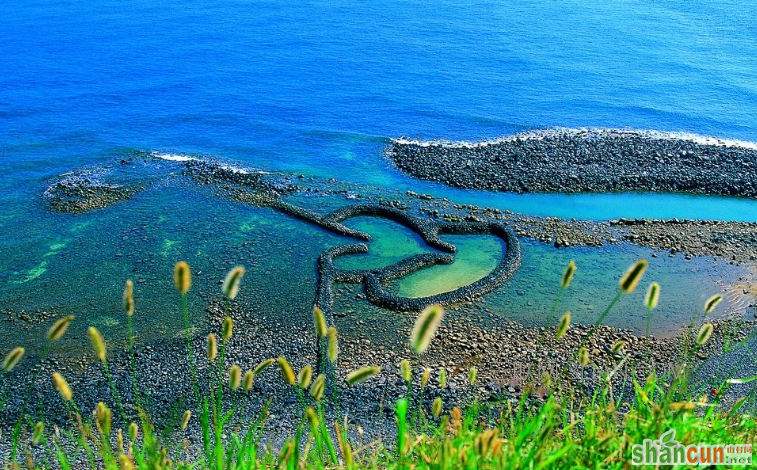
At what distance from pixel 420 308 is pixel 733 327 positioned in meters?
14.1

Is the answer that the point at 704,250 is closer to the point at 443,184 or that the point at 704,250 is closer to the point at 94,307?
the point at 443,184

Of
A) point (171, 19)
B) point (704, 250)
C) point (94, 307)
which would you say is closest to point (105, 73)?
point (171, 19)

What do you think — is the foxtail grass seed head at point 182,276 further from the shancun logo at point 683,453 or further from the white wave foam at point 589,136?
the white wave foam at point 589,136

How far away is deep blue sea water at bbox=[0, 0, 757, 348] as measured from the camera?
138 feet

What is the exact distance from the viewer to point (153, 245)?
3738cm

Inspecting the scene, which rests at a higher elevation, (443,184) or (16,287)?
(443,184)

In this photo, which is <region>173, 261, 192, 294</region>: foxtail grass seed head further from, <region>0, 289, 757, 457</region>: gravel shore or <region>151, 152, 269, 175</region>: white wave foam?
<region>151, 152, 269, 175</region>: white wave foam

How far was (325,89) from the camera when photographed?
6562 centimetres

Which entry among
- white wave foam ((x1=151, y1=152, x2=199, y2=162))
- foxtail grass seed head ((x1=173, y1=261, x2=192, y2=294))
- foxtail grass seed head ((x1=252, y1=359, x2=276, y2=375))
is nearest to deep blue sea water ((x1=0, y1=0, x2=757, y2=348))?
white wave foam ((x1=151, y1=152, x2=199, y2=162))

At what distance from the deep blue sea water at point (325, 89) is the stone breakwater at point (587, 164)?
1.28 metres

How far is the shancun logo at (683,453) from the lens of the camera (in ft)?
24.8

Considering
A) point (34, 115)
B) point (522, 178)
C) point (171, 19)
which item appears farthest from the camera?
point (171, 19)

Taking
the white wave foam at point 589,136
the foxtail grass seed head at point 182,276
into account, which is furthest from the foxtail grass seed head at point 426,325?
the white wave foam at point 589,136

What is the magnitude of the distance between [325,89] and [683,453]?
6107 cm
